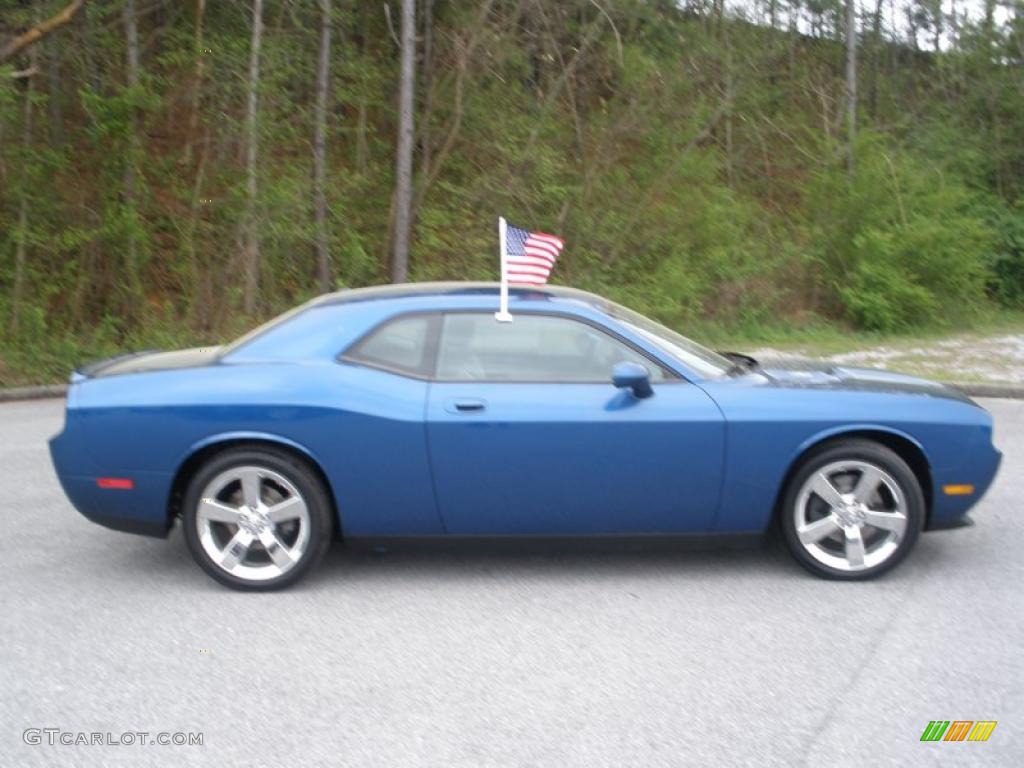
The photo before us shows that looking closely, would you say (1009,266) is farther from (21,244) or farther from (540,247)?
(540,247)

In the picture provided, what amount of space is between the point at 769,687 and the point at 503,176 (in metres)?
15.3

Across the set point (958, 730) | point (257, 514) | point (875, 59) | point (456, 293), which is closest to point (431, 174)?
point (456, 293)

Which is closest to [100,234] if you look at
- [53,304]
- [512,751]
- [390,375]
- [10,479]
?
[53,304]

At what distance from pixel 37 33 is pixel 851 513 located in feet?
45.9

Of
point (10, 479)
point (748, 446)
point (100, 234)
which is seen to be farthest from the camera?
point (100, 234)

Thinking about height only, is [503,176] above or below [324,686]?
above

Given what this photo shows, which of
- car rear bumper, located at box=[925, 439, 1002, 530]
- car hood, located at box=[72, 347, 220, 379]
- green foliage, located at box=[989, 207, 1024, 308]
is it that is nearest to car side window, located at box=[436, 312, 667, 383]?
car hood, located at box=[72, 347, 220, 379]

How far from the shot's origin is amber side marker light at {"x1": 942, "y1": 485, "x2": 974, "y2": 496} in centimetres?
538

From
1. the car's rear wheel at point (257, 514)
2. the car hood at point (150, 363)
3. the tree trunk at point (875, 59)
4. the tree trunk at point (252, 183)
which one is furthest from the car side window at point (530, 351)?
the tree trunk at point (875, 59)

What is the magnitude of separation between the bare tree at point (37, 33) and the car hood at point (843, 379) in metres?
12.9

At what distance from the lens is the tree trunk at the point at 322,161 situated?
17484 millimetres

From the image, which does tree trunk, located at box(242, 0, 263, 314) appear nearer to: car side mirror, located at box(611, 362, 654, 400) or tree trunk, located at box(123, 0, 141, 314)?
tree trunk, located at box(123, 0, 141, 314)

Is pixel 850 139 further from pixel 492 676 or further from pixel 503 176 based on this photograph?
pixel 492 676

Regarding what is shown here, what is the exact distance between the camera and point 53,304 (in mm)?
15781
